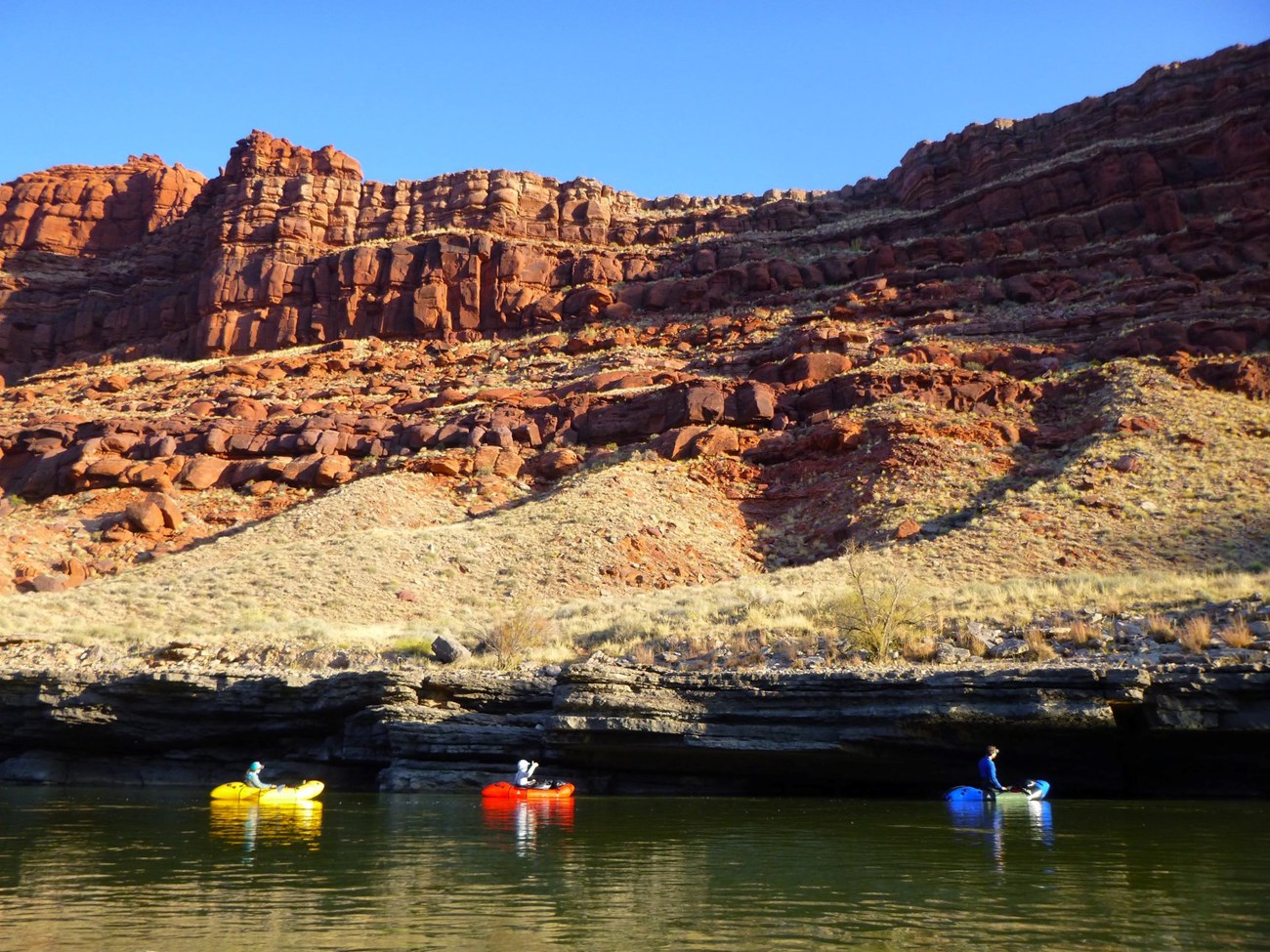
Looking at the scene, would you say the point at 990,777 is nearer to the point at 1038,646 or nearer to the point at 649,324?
the point at 1038,646

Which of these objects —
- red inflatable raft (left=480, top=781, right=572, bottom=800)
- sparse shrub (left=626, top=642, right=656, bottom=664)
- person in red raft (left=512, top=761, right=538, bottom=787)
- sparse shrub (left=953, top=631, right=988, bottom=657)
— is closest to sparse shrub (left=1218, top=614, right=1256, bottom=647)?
sparse shrub (left=953, top=631, right=988, bottom=657)

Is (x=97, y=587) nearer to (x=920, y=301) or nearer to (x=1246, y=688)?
(x=1246, y=688)

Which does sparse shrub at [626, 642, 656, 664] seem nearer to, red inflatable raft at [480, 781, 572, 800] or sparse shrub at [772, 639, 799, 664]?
sparse shrub at [772, 639, 799, 664]

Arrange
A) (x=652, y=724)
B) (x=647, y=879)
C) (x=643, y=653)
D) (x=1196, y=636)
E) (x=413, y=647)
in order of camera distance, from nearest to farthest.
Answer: (x=647, y=879)
(x=1196, y=636)
(x=652, y=724)
(x=643, y=653)
(x=413, y=647)

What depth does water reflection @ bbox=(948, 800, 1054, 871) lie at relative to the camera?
40.5ft

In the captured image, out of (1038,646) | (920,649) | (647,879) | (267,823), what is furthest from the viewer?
(920,649)

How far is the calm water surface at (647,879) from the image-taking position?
26.0 ft

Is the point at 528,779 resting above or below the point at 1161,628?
below

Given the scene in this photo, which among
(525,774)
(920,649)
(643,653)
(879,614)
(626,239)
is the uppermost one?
(626,239)

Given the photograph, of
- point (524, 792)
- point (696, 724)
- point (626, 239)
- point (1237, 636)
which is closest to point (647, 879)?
point (696, 724)

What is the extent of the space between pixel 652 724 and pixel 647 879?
7.21 meters

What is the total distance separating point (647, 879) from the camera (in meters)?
10.5

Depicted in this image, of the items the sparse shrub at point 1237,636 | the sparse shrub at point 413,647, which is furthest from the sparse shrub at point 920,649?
the sparse shrub at point 413,647

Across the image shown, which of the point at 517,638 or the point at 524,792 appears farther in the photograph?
the point at 517,638
